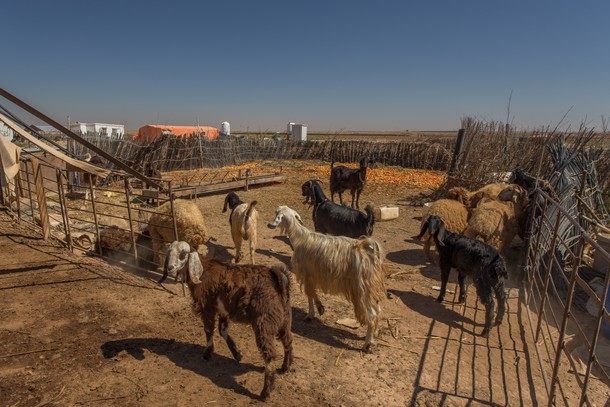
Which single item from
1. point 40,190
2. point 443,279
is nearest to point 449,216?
point 443,279

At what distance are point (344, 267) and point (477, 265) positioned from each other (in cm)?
229

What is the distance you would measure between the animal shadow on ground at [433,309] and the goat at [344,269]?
5.25 feet

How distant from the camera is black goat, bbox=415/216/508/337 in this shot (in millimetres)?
5168

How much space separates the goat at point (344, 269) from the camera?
4.61 metres

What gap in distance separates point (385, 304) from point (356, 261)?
71.6 inches

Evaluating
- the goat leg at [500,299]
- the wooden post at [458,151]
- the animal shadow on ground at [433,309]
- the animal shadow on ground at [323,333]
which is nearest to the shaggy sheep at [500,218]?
the animal shadow on ground at [433,309]

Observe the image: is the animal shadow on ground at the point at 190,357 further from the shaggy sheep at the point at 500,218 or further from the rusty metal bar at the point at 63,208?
the shaggy sheep at the point at 500,218

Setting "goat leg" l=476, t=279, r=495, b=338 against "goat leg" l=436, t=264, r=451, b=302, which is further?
"goat leg" l=436, t=264, r=451, b=302

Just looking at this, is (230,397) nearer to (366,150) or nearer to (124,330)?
(124,330)

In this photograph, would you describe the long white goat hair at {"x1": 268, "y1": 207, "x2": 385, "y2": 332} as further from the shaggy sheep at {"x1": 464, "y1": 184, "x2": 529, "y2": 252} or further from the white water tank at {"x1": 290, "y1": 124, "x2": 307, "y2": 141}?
the white water tank at {"x1": 290, "y1": 124, "x2": 307, "y2": 141}

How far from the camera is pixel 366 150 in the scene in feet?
92.3

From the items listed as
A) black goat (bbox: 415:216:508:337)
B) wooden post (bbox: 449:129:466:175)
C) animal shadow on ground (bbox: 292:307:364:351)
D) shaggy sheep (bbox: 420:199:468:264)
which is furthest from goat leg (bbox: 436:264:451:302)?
wooden post (bbox: 449:129:466:175)

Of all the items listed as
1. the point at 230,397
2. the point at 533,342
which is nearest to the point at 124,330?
the point at 230,397

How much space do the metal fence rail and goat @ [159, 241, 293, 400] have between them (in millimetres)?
2818
